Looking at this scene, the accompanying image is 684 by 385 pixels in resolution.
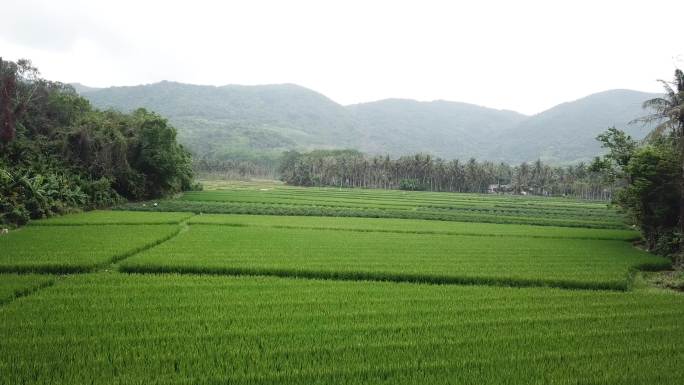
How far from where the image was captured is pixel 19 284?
31.0ft

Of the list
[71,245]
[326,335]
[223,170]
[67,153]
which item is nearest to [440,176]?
[223,170]

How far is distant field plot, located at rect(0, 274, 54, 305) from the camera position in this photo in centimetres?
881

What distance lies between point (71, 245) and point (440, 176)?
91.3m

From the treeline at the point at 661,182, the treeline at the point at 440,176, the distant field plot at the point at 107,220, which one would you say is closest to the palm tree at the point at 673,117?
the treeline at the point at 661,182

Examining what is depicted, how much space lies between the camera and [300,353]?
21.4 ft

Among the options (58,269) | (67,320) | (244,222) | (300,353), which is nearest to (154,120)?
(244,222)

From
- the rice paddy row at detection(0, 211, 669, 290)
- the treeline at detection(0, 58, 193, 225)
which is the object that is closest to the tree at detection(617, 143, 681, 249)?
the rice paddy row at detection(0, 211, 669, 290)

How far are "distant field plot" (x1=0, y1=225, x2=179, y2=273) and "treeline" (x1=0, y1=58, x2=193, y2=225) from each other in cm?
424

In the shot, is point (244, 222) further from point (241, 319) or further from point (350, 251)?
point (241, 319)

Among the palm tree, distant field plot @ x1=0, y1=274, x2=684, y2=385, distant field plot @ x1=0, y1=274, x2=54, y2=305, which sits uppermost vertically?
the palm tree

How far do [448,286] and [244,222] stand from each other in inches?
592

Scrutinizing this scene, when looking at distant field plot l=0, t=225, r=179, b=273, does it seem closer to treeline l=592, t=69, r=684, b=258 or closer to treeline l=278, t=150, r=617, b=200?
treeline l=592, t=69, r=684, b=258

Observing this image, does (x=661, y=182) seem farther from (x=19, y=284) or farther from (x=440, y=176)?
(x=440, y=176)

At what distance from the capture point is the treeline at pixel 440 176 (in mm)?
92750
